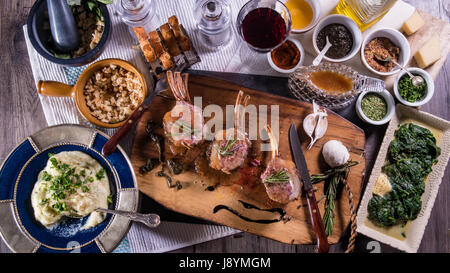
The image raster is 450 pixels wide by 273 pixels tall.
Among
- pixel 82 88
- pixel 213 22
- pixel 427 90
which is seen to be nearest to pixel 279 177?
pixel 213 22

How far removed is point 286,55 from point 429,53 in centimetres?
85

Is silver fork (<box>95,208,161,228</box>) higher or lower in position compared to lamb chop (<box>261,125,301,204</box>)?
lower

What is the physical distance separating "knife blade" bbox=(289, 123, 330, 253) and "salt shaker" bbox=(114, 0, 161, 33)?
1.03 meters

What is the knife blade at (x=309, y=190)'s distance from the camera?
1.68m

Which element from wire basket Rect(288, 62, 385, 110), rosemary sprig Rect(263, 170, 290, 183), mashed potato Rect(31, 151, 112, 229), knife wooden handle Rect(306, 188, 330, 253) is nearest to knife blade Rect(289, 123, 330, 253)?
knife wooden handle Rect(306, 188, 330, 253)

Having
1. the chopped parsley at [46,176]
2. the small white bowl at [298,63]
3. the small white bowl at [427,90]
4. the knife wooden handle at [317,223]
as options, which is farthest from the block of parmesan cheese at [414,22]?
the chopped parsley at [46,176]

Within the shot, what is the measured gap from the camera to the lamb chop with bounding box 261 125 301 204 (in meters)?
1.69

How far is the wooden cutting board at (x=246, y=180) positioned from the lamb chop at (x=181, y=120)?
0.20ft

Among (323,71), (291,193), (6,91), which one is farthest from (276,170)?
(6,91)

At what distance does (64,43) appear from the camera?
5.75 feet

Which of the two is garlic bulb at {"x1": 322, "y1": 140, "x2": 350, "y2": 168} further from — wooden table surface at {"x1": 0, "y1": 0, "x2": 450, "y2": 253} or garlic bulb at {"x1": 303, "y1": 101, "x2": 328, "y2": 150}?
wooden table surface at {"x1": 0, "y1": 0, "x2": 450, "y2": 253}

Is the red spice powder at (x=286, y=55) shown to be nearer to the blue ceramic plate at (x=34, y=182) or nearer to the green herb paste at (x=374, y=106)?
the green herb paste at (x=374, y=106)

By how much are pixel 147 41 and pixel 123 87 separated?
0.29m

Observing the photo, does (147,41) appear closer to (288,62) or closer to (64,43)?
(64,43)
